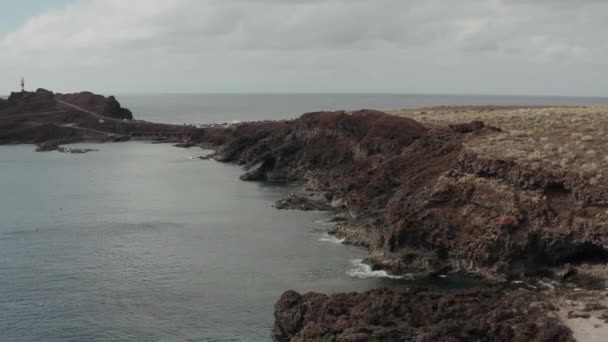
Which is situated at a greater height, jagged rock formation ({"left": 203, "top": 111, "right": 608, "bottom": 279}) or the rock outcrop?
the rock outcrop

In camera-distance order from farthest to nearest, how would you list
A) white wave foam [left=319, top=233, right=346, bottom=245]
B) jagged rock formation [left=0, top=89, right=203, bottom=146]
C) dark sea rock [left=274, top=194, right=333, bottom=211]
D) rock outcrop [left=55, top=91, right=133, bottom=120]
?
rock outcrop [left=55, top=91, right=133, bottom=120] < jagged rock formation [left=0, top=89, right=203, bottom=146] < dark sea rock [left=274, top=194, right=333, bottom=211] < white wave foam [left=319, top=233, right=346, bottom=245]

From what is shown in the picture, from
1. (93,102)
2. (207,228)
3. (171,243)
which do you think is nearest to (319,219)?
(207,228)

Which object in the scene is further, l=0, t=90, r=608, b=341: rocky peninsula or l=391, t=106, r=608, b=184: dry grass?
l=391, t=106, r=608, b=184: dry grass

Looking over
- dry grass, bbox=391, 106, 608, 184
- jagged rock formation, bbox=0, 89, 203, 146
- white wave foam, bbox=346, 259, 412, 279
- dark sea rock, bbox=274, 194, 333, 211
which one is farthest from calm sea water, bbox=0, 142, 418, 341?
jagged rock formation, bbox=0, 89, 203, 146

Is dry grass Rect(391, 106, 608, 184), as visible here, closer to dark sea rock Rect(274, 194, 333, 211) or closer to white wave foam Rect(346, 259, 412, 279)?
white wave foam Rect(346, 259, 412, 279)

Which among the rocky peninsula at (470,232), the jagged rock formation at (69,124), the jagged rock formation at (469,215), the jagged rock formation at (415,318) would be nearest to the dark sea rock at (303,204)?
Result: the rocky peninsula at (470,232)

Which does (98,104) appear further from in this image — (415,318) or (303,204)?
(415,318)

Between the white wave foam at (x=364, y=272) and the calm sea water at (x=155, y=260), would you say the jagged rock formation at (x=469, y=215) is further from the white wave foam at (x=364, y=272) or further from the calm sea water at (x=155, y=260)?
the calm sea water at (x=155, y=260)

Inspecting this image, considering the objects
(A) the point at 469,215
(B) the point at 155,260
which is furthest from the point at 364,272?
(B) the point at 155,260
